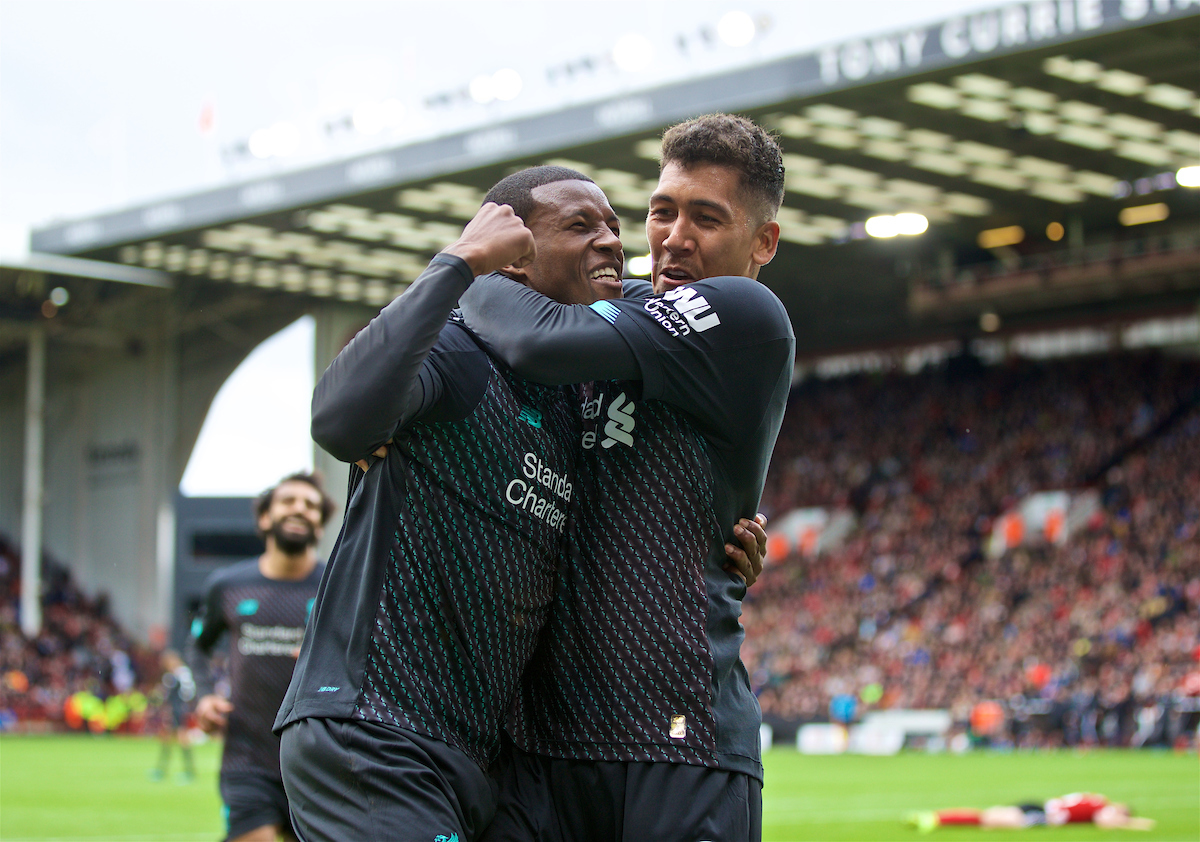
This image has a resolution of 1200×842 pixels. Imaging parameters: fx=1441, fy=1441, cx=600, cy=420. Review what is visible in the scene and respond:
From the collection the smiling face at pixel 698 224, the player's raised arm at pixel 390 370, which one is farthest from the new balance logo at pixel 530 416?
the smiling face at pixel 698 224

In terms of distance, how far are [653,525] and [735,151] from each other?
0.96 m

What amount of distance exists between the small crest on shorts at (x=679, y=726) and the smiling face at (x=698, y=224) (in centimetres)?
104

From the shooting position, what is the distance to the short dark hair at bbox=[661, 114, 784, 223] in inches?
140

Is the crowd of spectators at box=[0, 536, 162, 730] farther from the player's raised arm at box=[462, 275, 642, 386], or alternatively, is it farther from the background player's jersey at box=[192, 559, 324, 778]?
the player's raised arm at box=[462, 275, 642, 386]

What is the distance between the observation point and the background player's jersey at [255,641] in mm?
7332

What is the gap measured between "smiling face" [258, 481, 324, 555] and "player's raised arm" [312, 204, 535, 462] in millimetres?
4982

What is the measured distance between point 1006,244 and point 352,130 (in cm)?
1552

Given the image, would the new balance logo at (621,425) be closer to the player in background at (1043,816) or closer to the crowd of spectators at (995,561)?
the player in background at (1043,816)

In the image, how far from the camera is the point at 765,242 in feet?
12.3

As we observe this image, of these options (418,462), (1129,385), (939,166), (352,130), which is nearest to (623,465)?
(418,462)

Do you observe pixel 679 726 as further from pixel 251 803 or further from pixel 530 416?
pixel 251 803

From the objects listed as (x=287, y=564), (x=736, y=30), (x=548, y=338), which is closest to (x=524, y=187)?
(x=548, y=338)

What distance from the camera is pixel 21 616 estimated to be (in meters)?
41.3

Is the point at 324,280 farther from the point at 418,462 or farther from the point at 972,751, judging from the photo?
the point at 418,462
